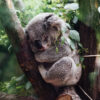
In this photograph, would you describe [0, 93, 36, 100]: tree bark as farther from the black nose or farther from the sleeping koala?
the black nose

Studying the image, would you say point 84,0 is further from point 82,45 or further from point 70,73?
point 70,73

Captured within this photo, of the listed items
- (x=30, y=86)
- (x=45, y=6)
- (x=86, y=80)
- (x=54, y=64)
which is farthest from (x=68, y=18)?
(x=30, y=86)

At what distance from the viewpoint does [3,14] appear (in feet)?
5.71

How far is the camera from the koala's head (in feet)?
8.52

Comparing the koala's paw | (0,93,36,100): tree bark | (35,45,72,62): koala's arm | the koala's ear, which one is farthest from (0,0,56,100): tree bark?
the koala's ear

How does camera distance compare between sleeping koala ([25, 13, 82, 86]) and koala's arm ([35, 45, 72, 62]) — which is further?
koala's arm ([35, 45, 72, 62])

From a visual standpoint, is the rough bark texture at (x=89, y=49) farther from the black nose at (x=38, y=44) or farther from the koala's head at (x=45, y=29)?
the black nose at (x=38, y=44)

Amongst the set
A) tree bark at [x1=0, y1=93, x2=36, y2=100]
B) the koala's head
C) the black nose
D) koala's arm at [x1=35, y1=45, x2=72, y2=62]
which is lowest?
tree bark at [x1=0, y1=93, x2=36, y2=100]

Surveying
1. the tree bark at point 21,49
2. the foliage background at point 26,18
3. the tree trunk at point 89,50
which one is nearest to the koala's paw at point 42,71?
the tree bark at point 21,49

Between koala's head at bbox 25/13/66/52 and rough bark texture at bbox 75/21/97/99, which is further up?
koala's head at bbox 25/13/66/52

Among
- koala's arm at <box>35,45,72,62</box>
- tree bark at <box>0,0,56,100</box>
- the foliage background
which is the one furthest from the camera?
koala's arm at <box>35,45,72,62</box>

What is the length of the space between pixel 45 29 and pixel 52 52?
14.9 inches

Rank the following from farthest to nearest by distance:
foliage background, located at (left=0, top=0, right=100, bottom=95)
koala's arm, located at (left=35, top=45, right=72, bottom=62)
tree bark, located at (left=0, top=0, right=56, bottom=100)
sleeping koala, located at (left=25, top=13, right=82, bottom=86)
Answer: koala's arm, located at (left=35, top=45, right=72, bottom=62) → sleeping koala, located at (left=25, top=13, right=82, bottom=86) → foliage background, located at (left=0, top=0, right=100, bottom=95) → tree bark, located at (left=0, top=0, right=56, bottom=100)

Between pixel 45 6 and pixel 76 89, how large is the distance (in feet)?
4.87
